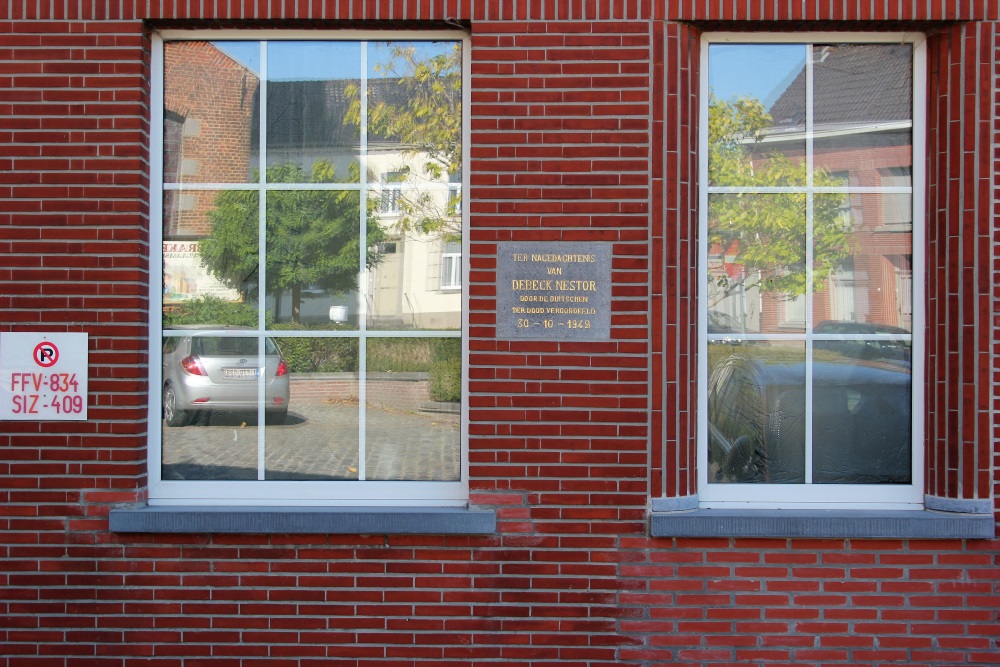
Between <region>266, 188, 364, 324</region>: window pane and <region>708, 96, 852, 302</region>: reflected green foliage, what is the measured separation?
76.1 inches

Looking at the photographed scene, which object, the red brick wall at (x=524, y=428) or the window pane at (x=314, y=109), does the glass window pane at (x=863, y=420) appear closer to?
the red brick wall at (x=524, y=428)

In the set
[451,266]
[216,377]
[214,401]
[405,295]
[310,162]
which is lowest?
[214,401]

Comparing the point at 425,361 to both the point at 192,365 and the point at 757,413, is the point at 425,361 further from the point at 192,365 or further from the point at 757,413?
the point at 757,413

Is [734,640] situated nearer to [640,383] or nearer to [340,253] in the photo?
[640,383]

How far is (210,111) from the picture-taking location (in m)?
3.96

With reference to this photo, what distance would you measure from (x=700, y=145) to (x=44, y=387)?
141 inches

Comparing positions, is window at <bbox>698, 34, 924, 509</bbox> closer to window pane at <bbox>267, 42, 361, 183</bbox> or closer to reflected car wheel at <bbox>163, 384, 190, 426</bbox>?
window pane at <bbox>267, 42, 361, 183</bbox>

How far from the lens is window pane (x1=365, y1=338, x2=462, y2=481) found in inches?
154

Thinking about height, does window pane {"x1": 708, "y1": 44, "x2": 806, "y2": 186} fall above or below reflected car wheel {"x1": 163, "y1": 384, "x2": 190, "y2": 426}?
above

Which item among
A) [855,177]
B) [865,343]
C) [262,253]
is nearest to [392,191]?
[262,253]

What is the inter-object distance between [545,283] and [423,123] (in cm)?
110

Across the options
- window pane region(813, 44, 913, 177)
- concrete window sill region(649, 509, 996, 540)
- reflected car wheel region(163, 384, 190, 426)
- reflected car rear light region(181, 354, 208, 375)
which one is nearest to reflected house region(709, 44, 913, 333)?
window pane region(813, 44, 913, 177)

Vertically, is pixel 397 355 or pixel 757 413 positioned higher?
pixel 397 355

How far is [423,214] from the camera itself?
396cm
